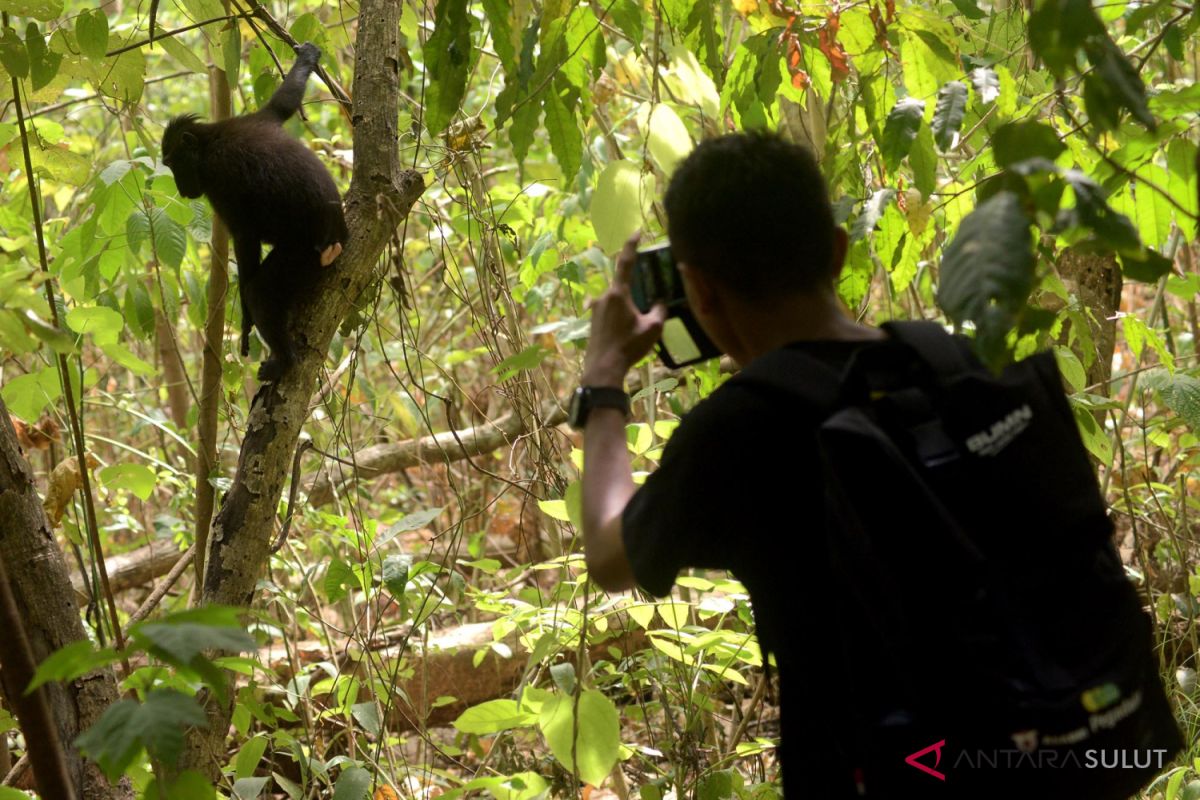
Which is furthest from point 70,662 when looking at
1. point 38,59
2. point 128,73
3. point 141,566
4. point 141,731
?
point 141,566

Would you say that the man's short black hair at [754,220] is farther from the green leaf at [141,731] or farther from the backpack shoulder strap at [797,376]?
the green leaf at [141,731]

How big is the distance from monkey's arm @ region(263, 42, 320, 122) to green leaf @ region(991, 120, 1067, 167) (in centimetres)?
246

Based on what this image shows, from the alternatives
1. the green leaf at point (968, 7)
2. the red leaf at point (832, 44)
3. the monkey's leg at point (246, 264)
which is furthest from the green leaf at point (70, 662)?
the green leaf at point (968, 7)

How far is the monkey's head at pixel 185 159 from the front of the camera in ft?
11.4

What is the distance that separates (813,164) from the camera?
1.57m

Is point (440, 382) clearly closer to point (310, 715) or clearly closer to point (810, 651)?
point (310, 715)

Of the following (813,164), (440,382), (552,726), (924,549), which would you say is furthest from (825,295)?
(440,382)

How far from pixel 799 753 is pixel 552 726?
94cm

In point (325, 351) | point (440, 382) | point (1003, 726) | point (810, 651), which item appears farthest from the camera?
point (440, 382)

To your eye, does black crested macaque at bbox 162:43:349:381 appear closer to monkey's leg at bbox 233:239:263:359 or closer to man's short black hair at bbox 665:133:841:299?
monkey's leg at bbox 233:239:263:359

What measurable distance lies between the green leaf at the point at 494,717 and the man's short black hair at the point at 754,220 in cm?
131

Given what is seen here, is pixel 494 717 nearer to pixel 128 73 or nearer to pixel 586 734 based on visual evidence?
pixel 586 734

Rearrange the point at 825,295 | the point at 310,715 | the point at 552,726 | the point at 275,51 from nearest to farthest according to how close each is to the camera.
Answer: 1. the point at 825,295
2. the point at 552,726
3. the point at 310,715
4. the point at 275,51

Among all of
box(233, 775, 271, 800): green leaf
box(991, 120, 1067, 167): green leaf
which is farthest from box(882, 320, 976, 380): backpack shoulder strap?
box(233, 775, 271, 800): green leaf
